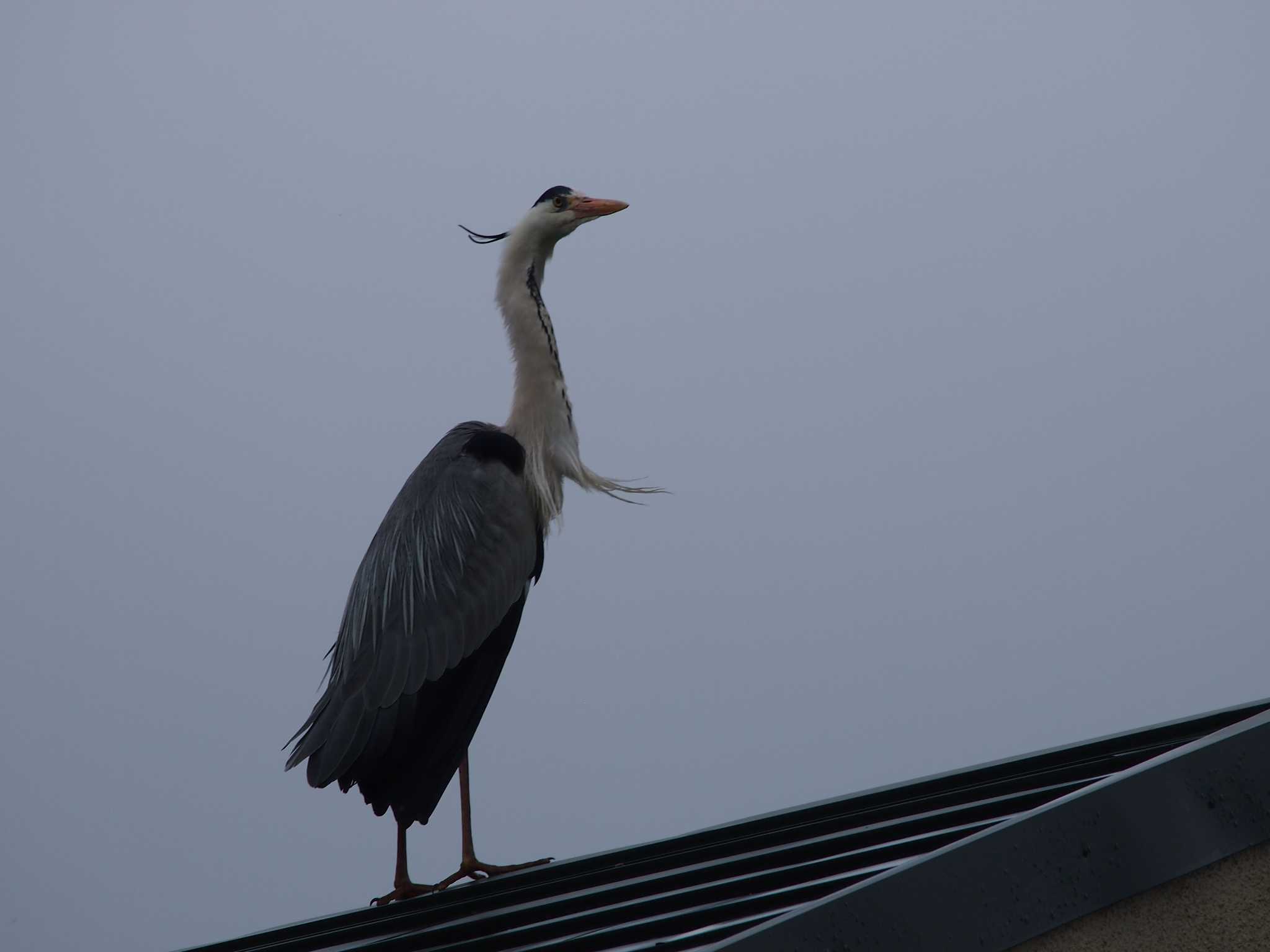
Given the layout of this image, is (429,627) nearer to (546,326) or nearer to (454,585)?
→ (454,585)

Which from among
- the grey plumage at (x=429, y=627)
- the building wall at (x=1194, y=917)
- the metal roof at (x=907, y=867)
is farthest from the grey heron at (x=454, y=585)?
the building wall at (x=1194, y=917)

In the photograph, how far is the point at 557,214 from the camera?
574 centimetres

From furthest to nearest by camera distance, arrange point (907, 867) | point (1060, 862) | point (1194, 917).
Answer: point (1194, 917), point (1060, 862), point (907, 867)

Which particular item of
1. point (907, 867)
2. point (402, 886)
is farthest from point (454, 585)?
point (907, 867)

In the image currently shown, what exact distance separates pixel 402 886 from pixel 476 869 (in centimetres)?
29

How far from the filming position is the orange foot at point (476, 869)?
13.6 feet

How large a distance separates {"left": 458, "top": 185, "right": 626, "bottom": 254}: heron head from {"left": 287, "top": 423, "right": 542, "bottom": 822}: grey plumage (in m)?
0.98

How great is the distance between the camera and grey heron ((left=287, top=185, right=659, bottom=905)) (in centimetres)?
430

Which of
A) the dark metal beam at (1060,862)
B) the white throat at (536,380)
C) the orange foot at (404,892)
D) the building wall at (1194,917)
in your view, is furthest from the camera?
the white throat at (536,380)

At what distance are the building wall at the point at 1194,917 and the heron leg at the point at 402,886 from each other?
7.91ft

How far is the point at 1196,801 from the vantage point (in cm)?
231

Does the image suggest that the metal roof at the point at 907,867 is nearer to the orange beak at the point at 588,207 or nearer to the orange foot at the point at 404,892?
the orange foot at the point at 404,892

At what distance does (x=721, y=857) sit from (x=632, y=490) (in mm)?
2806

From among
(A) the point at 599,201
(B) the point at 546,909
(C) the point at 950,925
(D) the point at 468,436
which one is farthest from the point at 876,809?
(A) the point at 599,201
